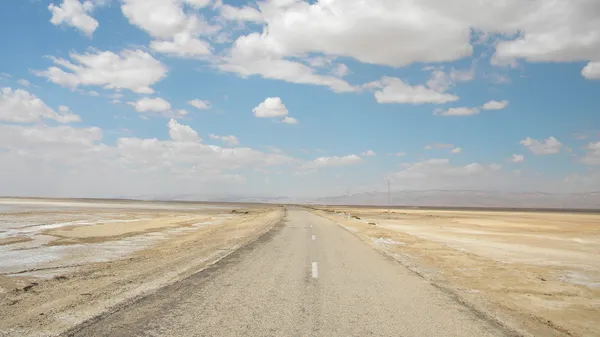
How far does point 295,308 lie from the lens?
762cm

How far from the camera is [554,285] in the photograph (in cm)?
1211

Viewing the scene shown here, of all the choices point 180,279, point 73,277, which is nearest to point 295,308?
point 180,279

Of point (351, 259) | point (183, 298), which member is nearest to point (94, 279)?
point (183, 298)

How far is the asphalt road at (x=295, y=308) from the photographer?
634cm

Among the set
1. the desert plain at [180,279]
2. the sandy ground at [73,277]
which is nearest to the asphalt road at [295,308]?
the desert plain at [180,279]

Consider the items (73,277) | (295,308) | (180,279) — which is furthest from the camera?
(73,277)

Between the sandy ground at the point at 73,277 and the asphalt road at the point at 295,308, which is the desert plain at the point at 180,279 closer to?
the sandy ground at the point at 73,277

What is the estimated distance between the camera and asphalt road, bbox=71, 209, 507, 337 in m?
6.34

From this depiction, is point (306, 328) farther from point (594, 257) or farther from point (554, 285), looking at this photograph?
point (594, 257)

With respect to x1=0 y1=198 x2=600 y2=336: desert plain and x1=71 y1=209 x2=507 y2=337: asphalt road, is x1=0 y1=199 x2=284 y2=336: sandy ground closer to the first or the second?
x1=0 y1=198 x2=600 y2=336: desert plain

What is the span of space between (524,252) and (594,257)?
3.00m

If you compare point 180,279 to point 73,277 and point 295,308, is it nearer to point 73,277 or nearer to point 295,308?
point 73,277

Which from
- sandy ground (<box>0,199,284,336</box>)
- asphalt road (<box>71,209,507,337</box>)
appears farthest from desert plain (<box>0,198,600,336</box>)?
asphalt road (<box>71,209,507,337</box>)

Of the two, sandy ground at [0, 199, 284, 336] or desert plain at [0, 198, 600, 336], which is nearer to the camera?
sandy ground at [0, 199, 284, 336]
